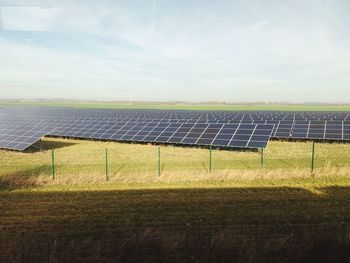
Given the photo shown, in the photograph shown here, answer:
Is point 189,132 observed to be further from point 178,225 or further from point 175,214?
point 178,225

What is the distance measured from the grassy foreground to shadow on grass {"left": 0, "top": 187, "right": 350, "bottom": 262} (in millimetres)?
31

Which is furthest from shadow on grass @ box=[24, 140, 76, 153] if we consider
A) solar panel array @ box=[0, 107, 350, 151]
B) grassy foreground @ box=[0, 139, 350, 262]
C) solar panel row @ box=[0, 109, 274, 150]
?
grassy foreground @ box=[0, 139, 350, 262]

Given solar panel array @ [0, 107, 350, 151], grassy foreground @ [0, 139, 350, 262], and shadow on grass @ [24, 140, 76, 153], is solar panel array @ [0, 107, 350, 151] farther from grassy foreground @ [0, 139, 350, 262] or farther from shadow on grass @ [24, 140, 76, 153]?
grassy foreground @ [0, 139, 350, 262]

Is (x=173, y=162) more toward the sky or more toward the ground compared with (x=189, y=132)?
more toward the ground

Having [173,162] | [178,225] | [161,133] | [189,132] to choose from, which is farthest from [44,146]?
[178,225]

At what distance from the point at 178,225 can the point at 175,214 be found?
955 millimetres

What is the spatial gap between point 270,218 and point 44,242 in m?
7.39

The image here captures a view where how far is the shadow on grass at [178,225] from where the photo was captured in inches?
281

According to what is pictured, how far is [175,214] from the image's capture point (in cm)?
1036

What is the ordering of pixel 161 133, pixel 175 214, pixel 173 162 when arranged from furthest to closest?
pixel 161 133
pixel 173 162
pixel 175 214

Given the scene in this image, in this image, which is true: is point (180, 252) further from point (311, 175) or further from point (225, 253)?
point (311, 175)

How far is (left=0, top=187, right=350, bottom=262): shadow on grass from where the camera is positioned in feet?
23.5

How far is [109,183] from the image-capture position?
46.8 feet

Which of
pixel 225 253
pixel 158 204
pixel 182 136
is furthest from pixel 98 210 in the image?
pixel 182 136
